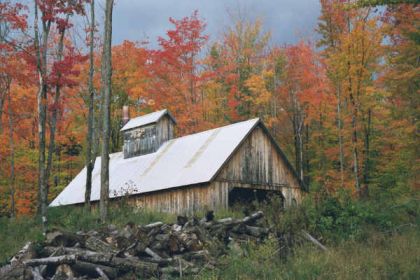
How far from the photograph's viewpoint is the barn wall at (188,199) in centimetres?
2567

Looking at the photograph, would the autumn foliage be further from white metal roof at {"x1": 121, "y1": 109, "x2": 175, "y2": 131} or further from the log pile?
the log pile

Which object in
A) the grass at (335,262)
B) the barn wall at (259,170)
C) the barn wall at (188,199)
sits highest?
the barn wall at (259,170)

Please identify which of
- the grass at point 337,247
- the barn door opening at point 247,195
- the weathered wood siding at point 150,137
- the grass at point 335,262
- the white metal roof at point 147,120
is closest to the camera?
the grass at point 335,262

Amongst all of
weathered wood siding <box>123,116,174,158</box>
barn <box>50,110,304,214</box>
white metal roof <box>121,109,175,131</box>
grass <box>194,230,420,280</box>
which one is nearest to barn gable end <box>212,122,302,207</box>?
barn <box>50,110,304,214</box>

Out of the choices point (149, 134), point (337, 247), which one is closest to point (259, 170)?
point (149, 134)

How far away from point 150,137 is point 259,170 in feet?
28.5

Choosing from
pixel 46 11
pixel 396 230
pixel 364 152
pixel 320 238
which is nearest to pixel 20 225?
pixel 46 11

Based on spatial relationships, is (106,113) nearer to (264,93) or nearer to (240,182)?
(240,182)

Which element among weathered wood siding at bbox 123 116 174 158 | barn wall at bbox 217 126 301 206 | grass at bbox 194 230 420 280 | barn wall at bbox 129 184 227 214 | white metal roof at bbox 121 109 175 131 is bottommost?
grass at bbox 194 230 420 280

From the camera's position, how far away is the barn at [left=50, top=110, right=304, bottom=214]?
26.1m

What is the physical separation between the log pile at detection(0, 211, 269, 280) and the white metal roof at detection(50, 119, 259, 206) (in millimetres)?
11029

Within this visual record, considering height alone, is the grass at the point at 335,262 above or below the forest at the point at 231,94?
below

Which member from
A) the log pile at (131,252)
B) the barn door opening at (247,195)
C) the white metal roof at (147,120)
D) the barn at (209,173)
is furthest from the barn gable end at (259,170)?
the log pile at (131,252)

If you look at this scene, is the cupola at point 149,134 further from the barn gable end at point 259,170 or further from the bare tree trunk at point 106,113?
the bare tree trunk at point 106,113
